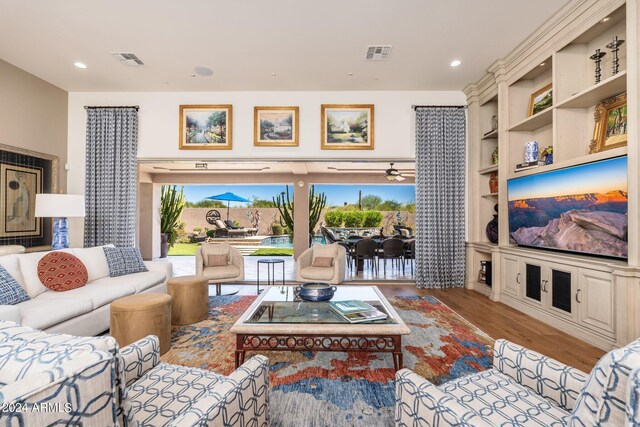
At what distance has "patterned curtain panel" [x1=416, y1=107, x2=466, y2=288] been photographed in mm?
5016

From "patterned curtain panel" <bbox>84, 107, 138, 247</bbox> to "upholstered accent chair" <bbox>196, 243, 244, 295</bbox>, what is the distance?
1391 mm

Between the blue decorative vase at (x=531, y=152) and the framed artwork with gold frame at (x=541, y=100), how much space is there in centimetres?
44

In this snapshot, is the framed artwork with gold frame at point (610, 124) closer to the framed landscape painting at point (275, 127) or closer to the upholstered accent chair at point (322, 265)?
the upholstered accent chair at point (322, 265)

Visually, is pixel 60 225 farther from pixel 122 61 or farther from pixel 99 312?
pixel 122 61

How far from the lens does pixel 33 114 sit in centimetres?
450

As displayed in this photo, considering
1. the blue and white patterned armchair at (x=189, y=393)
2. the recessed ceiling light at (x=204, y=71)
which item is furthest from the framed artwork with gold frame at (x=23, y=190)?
the blue and white patterned armchair at (x=189, y=393)

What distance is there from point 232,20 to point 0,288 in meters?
3.29

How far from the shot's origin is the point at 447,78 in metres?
4.64

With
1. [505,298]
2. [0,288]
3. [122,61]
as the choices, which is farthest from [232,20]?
[505,298]

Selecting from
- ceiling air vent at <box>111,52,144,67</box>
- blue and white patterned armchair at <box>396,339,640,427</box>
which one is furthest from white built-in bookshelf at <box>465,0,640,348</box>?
ceiling air vent at <box>111,52,144,67</box>

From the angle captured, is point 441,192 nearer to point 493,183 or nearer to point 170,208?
point 493,183

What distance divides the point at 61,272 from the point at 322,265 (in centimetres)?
316

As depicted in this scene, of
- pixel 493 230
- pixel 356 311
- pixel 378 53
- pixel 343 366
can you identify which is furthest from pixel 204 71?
pixel 493 230

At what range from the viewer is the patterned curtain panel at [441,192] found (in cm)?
502
